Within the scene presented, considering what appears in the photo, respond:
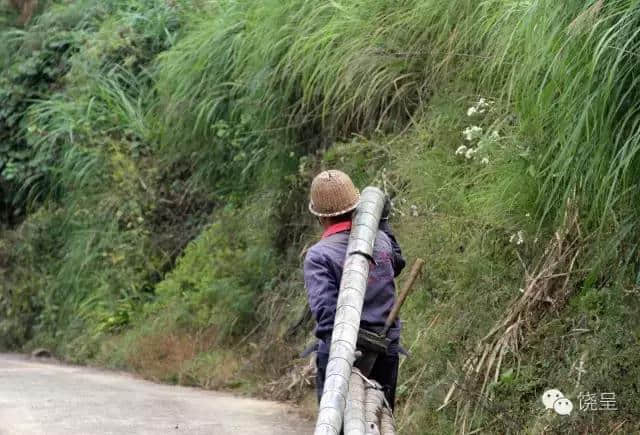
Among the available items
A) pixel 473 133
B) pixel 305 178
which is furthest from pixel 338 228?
pixel 305 178

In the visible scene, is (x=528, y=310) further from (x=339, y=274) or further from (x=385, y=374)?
(x=339, y=274)

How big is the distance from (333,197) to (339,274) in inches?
14.6

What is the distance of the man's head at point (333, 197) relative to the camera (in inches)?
237

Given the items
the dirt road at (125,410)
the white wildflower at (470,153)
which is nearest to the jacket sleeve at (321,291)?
the dirt road at (125,410)

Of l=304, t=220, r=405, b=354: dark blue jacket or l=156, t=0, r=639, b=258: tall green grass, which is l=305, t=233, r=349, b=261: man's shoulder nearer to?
l=304, t=220, r=405, b=354: dark blue jacket

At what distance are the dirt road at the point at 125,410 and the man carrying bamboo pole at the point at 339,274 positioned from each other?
213 cm

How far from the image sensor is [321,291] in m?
5.82

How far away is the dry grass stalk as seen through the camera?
6.98m

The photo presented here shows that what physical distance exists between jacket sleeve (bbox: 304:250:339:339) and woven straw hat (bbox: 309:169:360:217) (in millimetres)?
238

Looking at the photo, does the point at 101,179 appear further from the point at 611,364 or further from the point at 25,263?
the point at 611,364

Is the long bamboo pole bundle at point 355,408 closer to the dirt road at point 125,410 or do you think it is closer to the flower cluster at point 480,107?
the dirt road at point 125,410

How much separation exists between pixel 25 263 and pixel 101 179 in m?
1.94

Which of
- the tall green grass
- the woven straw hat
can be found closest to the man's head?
the woven straw hat

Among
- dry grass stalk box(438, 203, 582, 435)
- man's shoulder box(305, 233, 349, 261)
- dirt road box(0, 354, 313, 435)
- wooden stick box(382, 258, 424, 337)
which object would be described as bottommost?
dirt road box(0, 354, 313, 435)
